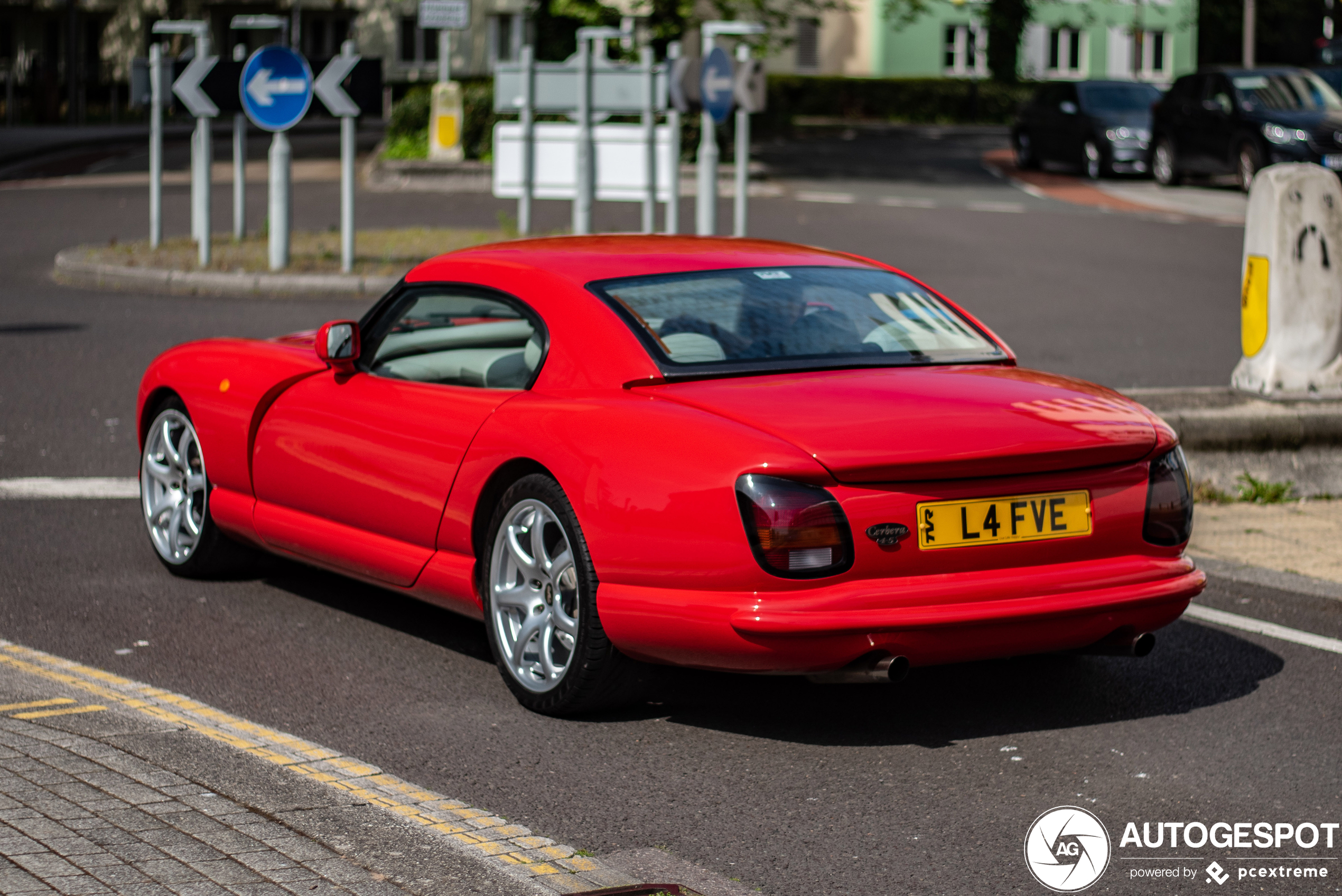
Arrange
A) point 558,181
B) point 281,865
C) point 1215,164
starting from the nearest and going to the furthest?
point 281,865, point 558,181, point 1215,164

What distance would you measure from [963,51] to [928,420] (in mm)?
61322

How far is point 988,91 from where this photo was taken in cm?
5806

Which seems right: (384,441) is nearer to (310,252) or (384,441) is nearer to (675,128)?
(310,252)

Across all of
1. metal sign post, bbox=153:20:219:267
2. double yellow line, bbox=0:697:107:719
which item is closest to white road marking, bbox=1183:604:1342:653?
double yellow line, bbox=0:697:107:719

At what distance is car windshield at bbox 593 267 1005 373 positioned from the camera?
5.27 meters

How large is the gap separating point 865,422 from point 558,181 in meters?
15.4

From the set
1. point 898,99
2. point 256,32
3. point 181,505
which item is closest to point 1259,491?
point 181,505

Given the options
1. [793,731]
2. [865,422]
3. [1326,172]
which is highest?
[1326,172]

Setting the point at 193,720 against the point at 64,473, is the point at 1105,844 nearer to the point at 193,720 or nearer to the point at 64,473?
the point at 193,720

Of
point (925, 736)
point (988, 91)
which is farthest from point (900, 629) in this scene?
point (988, 91)

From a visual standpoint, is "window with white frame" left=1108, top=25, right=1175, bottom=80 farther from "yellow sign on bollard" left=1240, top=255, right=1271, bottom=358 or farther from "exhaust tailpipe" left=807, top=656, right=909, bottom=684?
"exhaust tailpipe" left=807, top=656, right=909, bottom=684

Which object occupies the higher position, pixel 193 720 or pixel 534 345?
pixel 534 345

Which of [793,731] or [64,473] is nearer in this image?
[793,731]

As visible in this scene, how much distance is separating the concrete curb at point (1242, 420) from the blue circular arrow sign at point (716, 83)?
9.68 meters
